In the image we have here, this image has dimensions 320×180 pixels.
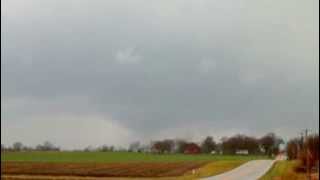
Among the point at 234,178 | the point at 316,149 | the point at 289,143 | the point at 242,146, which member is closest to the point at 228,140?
the point at 242,146

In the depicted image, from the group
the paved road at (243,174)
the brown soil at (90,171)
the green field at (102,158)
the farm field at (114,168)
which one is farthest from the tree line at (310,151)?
the green field at (102,158)

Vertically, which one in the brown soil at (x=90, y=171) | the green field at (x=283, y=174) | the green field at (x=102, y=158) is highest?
the green field at (x=102, y=158)

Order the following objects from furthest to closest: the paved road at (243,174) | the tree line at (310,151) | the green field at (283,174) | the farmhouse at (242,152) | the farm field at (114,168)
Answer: the farmhouse at (242,152), the tree line at (310,151), the farm field at (114,168), the green field at (283,174), the paved road at (243,174)

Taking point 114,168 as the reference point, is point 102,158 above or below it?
above

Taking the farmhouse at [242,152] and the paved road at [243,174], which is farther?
the farmhouse at [242,152]

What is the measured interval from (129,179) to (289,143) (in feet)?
237

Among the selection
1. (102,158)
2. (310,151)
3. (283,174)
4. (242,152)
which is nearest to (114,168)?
(310,151)

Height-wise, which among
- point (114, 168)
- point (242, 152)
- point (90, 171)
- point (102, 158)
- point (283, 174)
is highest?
point (242, 152)

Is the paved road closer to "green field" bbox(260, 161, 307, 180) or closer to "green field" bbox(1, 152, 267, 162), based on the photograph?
"green field" bbox(260, 161, 307, 180)

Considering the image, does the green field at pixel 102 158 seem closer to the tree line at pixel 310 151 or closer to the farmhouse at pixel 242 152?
the farmhouse at pixel 242 152

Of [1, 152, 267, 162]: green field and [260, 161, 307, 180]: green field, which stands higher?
[1, 152, 267, 162]: green field

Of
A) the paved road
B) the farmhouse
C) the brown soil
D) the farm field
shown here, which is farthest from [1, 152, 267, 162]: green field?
the paved road

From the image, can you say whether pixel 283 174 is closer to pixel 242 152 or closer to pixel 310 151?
pixel 310 151

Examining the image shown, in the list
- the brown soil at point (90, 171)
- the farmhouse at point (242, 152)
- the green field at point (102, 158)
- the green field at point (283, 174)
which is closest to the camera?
the green field at point (283, 174)
